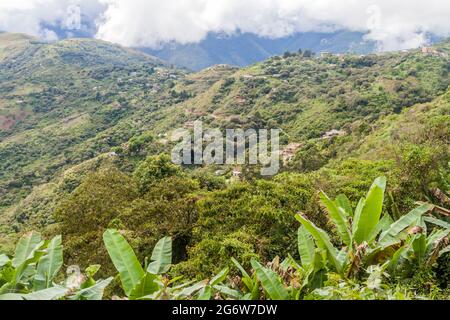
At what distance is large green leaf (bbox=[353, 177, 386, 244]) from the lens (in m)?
5.46

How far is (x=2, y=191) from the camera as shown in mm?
60750

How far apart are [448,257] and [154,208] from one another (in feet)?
36.9

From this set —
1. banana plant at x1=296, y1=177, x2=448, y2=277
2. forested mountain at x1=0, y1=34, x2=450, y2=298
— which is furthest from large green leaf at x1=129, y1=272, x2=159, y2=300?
forested mountain at x1=0, y1=34, x2=450, y2=298

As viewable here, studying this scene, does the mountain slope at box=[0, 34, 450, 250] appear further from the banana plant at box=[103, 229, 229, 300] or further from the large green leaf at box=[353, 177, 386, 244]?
the banana plant at box=[103, 229, 229, 300]

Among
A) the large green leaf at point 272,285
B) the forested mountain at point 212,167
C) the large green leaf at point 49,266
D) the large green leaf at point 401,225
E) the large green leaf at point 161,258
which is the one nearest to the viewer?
the large green leaf at point 272,285

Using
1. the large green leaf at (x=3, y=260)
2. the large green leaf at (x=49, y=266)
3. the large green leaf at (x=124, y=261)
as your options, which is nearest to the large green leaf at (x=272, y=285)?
the large green leaf at (x=124, y=261)

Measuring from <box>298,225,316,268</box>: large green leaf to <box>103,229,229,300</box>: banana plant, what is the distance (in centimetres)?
141

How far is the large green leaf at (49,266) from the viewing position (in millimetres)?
4395

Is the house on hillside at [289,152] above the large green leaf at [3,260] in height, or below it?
below

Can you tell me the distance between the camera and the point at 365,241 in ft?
17.1

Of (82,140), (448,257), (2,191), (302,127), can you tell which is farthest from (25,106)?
(448,257)

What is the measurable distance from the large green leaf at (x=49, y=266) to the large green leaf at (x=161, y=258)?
37.9 inches

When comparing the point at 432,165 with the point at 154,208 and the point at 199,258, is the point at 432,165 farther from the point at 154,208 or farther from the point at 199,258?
the point at 154,208

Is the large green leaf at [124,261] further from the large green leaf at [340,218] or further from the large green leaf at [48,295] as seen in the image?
the large green leaf at [340,218]
